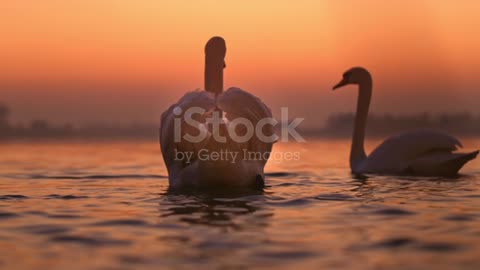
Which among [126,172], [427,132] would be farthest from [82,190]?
[427,132]

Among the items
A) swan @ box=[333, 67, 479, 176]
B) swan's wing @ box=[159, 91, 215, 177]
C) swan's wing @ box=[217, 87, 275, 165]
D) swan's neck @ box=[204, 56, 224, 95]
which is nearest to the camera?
swan's wing @ box=[159, 91, 215, 177]

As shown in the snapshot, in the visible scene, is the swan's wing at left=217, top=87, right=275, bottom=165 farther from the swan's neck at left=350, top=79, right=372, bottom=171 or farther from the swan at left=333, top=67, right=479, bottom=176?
the swan's neck at left=350, top=79, right=372, bottom=171

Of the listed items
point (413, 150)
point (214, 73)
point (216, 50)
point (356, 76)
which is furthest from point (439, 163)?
point (216, 50)

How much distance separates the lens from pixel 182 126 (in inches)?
343

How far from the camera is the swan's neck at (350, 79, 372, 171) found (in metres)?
13.8

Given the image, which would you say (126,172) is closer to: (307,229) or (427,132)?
(427,132)

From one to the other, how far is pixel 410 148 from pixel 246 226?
6.57 meters

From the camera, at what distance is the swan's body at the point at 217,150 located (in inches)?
336

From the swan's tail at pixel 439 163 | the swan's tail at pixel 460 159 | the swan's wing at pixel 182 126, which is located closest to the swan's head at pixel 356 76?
the swan's tail at pixel 439 163

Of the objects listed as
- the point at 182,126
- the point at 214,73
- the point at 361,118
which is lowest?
the point at 182,126

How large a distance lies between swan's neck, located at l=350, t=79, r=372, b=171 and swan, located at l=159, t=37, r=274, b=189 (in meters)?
4.14

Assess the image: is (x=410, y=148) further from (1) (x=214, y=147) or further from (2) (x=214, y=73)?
(1) (x=214, y=147)

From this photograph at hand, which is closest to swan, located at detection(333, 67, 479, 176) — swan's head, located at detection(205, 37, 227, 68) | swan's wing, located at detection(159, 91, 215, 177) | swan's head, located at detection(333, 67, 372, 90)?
swan's head, located at detection(333, 67, 372, 90)

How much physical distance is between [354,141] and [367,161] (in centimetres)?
135
